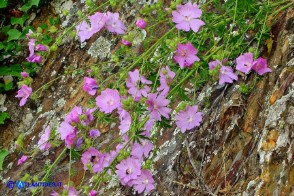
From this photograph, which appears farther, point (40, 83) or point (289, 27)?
point (40, 83)

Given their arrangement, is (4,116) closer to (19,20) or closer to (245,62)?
(19,20)

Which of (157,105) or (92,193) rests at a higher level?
(157,105)

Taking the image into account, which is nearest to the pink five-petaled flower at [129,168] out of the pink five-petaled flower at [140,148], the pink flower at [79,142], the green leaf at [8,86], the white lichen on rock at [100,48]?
the pink five-petaled flower at [140,148]

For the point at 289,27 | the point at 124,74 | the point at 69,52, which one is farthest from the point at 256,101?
the point at 69,52

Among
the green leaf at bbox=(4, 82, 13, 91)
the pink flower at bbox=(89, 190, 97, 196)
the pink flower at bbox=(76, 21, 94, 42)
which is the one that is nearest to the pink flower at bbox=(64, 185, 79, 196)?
the pink flower at bbox=(89, 190, 97, 196)

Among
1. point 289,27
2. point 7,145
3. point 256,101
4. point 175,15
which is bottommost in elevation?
point 7,145

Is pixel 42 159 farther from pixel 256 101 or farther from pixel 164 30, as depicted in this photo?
pixel 256 101

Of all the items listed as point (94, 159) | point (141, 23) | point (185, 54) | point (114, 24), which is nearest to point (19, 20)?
point (114, 24)
